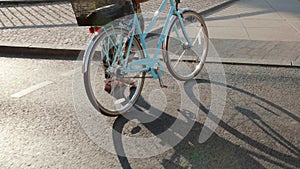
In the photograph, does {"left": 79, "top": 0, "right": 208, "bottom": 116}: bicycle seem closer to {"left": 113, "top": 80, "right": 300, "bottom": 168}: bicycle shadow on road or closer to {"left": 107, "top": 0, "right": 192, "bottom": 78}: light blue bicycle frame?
{"left": 107, "top": 0, "right": 192, "bottom": 78}: light blue bicycle frame

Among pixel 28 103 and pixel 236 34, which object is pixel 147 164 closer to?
pixel 28 103

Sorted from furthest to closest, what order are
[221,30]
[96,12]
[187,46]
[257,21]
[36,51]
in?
[257,21] → [221,30] → [36,51] → [187,46] → [96,12]

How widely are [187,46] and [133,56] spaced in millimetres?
942

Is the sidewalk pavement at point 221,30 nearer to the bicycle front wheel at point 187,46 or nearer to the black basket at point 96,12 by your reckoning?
the bicycle front wheel at point 187,46

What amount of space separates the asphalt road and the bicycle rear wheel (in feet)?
0.62

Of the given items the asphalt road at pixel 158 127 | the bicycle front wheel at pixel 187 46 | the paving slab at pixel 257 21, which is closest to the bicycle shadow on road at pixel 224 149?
the asphalt road at pixel 158 127

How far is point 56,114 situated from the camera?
329 cm

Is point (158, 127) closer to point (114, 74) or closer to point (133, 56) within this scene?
point (114, 74)

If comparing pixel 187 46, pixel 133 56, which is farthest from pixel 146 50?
pixel 187 46

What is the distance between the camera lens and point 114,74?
3.06 metres

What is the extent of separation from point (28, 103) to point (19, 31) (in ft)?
8.94

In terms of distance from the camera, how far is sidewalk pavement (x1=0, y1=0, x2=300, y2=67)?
4.88m

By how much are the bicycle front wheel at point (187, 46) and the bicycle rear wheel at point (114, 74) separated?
508 millimetres

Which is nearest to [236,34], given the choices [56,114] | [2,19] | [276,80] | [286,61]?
[286,61]
